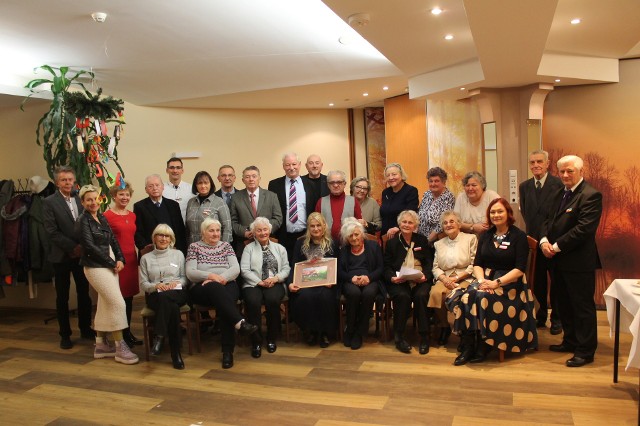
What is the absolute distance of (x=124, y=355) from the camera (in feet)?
14.4

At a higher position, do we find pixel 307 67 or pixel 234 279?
pixel 307 67

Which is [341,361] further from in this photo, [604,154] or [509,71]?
[604,154]

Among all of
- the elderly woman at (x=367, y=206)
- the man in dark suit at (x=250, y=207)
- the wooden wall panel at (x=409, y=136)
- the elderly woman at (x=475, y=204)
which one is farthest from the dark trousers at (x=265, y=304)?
the wooden wall panel at (x=409, y=136)

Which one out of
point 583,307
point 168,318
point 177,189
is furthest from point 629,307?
point 177,189

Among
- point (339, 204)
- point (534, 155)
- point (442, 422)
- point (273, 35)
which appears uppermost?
point (273, 35)

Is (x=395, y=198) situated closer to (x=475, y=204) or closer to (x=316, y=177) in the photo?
(x=475, y=204)

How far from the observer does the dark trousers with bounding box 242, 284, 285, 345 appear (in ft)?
14.7

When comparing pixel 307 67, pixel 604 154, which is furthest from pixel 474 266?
pixel 307 67

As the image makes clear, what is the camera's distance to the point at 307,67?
5.96 meters

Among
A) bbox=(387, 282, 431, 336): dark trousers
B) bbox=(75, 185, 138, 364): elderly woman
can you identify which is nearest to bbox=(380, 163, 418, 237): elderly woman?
bbox=(387, 282, 431, 336): dark trousers

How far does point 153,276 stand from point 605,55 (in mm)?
4882

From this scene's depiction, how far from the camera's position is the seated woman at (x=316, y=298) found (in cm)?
454

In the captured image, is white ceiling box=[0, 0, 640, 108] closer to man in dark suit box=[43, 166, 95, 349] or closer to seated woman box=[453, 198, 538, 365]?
man in dark suit box=[43, 166, 95, 349]

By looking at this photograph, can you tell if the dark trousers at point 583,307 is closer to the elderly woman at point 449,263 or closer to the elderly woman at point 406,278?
the elderly woman at point 449,263
